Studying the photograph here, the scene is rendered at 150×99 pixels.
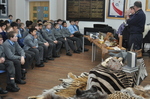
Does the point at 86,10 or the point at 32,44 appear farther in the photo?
the point at 86,10

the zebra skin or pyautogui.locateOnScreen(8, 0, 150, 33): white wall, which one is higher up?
pyautogui.locateOnScreen(8, 0, 150, 33): white wall

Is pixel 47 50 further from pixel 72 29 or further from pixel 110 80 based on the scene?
pixel 110 80

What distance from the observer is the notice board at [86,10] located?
9562 mm

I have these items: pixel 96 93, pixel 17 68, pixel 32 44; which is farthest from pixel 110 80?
pixel 32 44

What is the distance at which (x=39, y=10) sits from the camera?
11109 millimetres

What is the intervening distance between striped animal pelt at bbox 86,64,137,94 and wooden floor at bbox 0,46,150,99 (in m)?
1.37

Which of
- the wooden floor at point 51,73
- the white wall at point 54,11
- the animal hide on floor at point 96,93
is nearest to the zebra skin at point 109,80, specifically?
the animal hide on floor at point 96,93

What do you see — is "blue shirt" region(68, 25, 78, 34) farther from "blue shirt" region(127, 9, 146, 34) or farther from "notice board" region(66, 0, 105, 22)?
"blue shirt" region(127, 9, 146, 34)

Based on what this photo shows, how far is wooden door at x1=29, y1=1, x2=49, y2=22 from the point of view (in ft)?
35.8

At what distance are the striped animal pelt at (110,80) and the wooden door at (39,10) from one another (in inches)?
326

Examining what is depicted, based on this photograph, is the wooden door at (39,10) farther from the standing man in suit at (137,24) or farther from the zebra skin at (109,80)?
the zebra skin at (109,80)

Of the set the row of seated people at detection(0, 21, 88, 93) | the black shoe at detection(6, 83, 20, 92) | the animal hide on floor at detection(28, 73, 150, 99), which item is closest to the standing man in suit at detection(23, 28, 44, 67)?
the row of seated people at detection(0, 21, 88, 93)

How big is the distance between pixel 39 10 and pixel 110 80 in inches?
345

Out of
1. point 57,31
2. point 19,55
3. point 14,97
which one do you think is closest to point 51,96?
point 14,97
